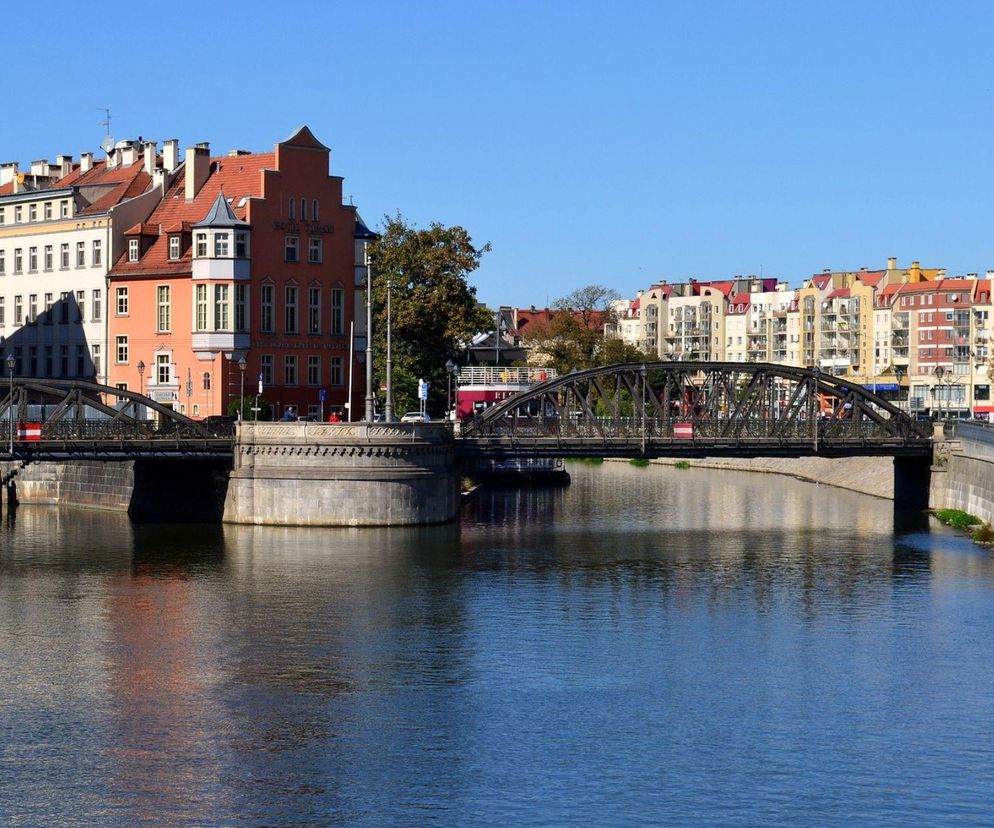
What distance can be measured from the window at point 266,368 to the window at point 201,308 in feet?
13.2

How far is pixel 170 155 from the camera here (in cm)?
11738

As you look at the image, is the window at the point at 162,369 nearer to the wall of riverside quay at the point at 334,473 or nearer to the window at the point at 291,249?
the window at the point at 291,249

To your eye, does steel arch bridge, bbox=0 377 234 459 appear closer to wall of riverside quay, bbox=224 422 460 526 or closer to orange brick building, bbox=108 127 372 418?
wall of riverside quay, bbox=224 422 460 526

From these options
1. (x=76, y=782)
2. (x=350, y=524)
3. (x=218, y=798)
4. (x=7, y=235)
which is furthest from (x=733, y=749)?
(x=7, y=235)

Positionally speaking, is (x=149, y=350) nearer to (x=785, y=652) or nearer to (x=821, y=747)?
(x=785, y=652)

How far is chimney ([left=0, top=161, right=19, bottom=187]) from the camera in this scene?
437 feet

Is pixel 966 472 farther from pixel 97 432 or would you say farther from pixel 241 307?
pixel 97 432

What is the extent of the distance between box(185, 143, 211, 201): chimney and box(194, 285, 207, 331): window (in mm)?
8531

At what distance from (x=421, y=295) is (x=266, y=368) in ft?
60.0

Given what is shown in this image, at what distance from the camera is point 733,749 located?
4341 cm

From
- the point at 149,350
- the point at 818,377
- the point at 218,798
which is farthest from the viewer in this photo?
the point at 149,350

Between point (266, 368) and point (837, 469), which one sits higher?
point (266, 368)

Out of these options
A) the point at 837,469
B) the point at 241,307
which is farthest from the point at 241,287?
the point at 837,469

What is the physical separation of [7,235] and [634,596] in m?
67.5
